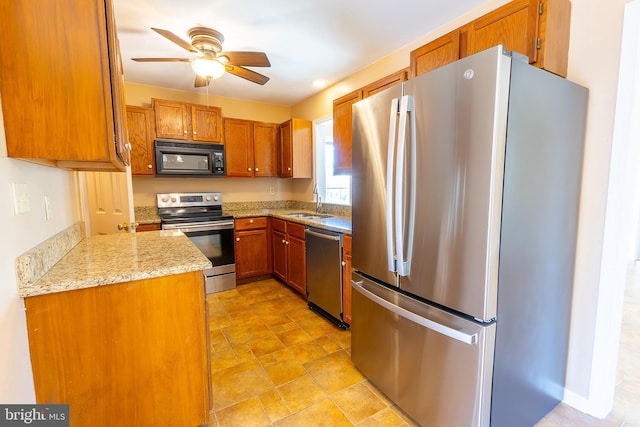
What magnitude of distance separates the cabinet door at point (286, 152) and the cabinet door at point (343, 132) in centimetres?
107

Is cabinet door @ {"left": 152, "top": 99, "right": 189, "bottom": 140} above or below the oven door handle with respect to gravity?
above

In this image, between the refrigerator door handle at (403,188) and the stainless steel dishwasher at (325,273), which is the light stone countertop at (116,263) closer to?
the refrigerator door handle at (403,188)

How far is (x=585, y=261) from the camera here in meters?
1.58

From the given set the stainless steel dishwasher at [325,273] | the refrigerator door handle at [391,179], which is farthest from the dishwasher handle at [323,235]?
the refrigerator door handle at [391,179]

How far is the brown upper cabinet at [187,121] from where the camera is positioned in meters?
3.36

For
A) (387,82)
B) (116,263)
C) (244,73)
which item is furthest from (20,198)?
(387,82)

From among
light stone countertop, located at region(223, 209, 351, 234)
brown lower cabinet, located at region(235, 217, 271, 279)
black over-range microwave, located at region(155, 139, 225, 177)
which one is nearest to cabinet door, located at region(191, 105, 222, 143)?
black over-range microwave, located at region(155, 139, 225, 177)

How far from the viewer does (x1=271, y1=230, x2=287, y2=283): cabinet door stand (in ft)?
11.7

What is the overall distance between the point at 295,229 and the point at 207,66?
1791 millimetres

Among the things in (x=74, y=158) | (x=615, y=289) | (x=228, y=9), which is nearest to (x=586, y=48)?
(x=615, y=289)

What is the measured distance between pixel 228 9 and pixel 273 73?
3.91 ft

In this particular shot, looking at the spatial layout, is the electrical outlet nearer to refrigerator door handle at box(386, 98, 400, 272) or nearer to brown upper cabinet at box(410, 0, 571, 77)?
refrigerator door handle at box(386, 98, 400, 272)

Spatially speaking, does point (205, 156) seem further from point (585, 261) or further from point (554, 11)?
point (585, 261)

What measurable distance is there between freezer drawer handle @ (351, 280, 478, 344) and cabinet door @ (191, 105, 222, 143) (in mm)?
2893
